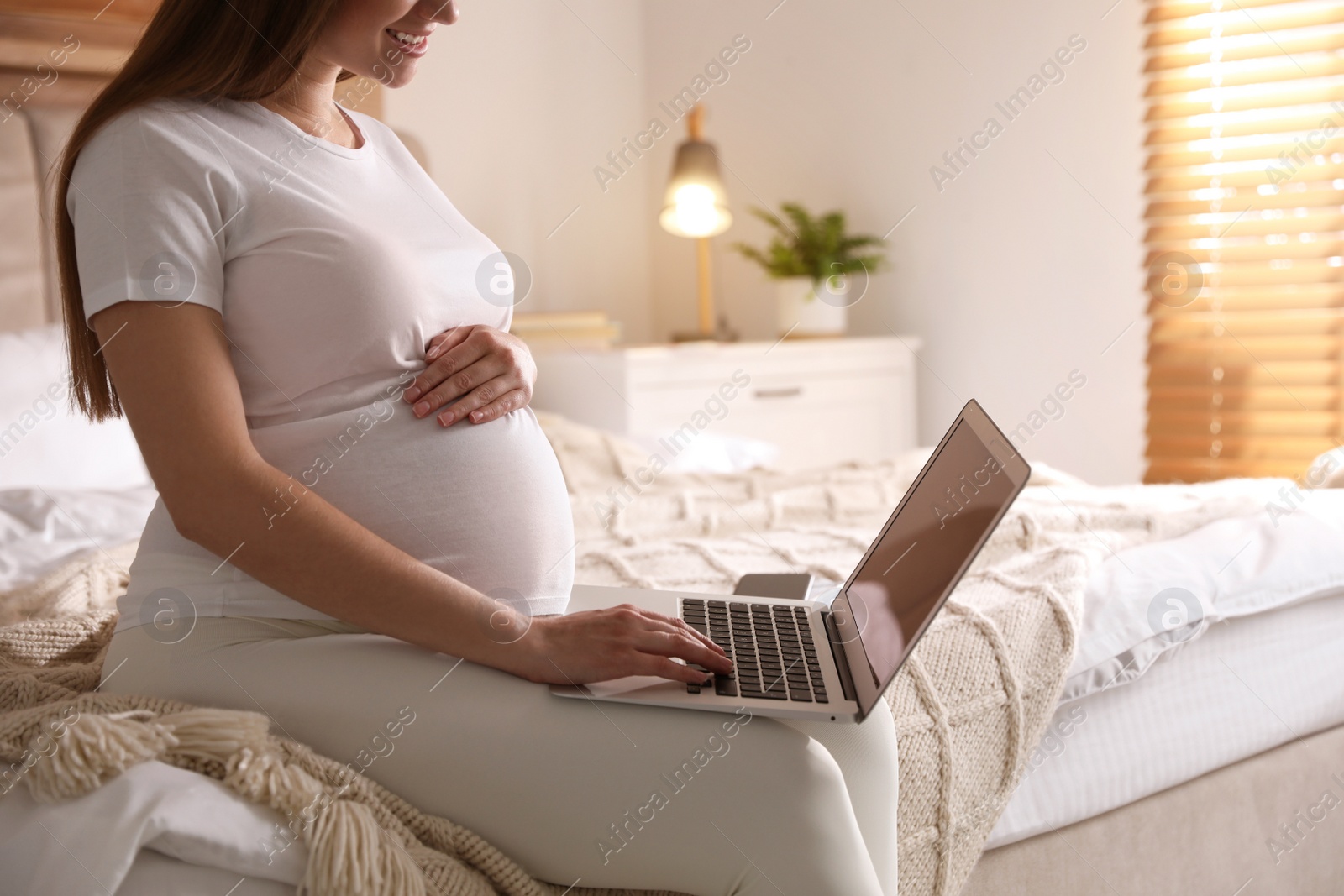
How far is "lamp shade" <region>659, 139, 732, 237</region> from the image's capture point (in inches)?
117

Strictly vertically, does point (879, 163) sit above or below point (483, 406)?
above

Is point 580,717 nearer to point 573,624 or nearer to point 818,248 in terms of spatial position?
point 573,624

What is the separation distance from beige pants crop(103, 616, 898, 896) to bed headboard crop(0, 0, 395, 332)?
1.61 metres

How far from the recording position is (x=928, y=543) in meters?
0.81

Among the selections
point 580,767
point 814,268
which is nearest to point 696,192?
point 814,268

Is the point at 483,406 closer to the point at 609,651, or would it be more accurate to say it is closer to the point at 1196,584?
the point at 609,651

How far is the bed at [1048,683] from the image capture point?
2.10 feet

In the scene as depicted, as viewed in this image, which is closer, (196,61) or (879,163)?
(196,61)

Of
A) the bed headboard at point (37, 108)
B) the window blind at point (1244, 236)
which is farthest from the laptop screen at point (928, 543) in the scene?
the window blind at point (1244, 236)

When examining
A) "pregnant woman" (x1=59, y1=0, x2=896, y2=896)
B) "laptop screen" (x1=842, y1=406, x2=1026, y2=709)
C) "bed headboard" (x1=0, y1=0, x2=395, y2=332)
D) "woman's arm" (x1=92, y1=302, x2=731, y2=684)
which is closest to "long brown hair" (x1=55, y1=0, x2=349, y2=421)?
"pregnant woman" (x1=59, y1=0, x2=896, y2=896)

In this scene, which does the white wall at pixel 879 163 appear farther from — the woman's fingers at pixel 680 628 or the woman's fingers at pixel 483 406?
the woman's fingers at pixel 680 628

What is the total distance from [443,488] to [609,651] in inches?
7.7

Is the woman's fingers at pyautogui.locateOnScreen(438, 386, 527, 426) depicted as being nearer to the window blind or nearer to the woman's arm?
the woman's arm

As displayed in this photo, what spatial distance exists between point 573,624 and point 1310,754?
991mm
